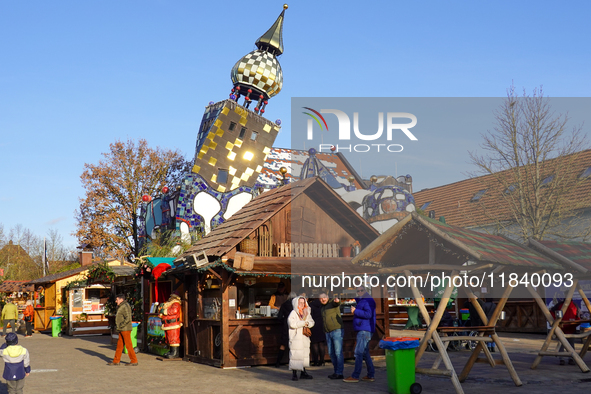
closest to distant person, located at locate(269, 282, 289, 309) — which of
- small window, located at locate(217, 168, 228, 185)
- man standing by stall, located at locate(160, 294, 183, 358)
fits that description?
man standing by stall, located at locate(160, 294, 183, 358)

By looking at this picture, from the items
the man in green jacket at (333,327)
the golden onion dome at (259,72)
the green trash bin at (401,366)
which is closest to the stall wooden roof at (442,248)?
the man in green jacket at (333,327)

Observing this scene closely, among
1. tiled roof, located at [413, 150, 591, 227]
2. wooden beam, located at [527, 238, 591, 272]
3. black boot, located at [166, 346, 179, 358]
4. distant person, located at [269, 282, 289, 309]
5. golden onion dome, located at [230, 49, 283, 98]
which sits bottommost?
black boot, located at [166, 346, 179, 358]

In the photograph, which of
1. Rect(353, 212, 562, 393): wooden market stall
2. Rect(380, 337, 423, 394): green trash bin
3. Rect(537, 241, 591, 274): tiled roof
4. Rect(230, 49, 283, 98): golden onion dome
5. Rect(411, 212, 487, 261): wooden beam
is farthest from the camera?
Rect(230, 49, 283, 98): golden onion dome

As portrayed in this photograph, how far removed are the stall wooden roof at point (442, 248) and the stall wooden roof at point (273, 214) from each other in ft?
14.1

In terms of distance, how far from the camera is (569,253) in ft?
45.2

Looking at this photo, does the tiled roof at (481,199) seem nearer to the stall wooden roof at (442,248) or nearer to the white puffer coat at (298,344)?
the stall wooden roof at (442,248)

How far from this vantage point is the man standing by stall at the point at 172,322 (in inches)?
645

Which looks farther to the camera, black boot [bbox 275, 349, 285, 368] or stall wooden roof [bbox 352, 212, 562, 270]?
black boot [bbox 275, 349, 285, 368]

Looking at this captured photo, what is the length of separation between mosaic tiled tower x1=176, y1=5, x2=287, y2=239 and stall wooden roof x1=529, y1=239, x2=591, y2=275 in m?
23.0

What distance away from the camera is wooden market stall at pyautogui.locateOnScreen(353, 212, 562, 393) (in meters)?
10.5

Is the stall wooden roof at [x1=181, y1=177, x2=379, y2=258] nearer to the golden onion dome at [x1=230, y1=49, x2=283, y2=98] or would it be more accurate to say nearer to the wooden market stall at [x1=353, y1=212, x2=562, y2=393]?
the wooden market stall at [x1=353, y1=212, x2=562, y2=393]

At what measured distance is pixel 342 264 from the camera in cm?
1631

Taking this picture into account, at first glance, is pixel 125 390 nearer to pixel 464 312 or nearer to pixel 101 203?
pixel 464 312

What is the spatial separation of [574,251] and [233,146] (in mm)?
24286
